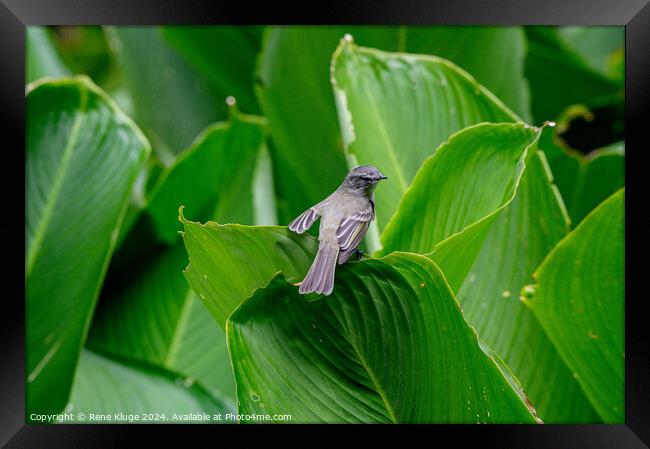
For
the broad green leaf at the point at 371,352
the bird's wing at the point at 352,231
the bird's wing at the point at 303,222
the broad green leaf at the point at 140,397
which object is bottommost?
the broad green leaf at the point at 140,397

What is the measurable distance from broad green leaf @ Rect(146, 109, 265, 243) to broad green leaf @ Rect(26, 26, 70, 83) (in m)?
0.33

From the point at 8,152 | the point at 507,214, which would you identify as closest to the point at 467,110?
the point at 507,214

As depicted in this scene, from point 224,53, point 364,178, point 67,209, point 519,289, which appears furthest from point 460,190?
point 224,53

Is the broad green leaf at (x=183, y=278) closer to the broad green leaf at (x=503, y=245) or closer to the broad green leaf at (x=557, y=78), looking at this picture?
the broad green leaf at (x=503, y=245)

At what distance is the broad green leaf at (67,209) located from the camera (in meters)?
0.90

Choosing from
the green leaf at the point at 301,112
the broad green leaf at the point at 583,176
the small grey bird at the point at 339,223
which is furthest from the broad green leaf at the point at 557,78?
the small grey bird at the point at 339,223

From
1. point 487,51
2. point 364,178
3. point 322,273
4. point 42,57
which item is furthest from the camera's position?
point 42,57

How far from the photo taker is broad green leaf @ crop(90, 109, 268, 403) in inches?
39.2

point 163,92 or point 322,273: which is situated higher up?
point 163,92

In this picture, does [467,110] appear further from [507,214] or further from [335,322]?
[335,322]

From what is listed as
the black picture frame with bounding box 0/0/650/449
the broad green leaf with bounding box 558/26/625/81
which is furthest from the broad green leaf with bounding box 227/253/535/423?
the broad green leaf with bounding box 558/26/625/81

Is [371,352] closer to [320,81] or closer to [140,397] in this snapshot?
[140,397]

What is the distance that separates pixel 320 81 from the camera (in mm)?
1096

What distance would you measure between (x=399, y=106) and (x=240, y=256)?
1.18ft
